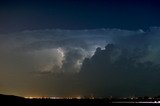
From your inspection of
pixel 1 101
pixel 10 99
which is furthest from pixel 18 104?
pixel 1 101

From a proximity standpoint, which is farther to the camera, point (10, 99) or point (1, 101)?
→ point (10, 99)

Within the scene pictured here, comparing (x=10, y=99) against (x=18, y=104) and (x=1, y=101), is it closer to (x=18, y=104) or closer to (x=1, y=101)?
(x=18, y=104)

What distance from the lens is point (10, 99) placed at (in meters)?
154

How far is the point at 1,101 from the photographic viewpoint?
139 m

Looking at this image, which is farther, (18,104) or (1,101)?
(18,104)

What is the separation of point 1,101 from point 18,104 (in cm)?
1502

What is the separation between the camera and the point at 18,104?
153m

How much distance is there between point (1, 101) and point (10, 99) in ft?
49.8

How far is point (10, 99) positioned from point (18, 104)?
3830 mm
